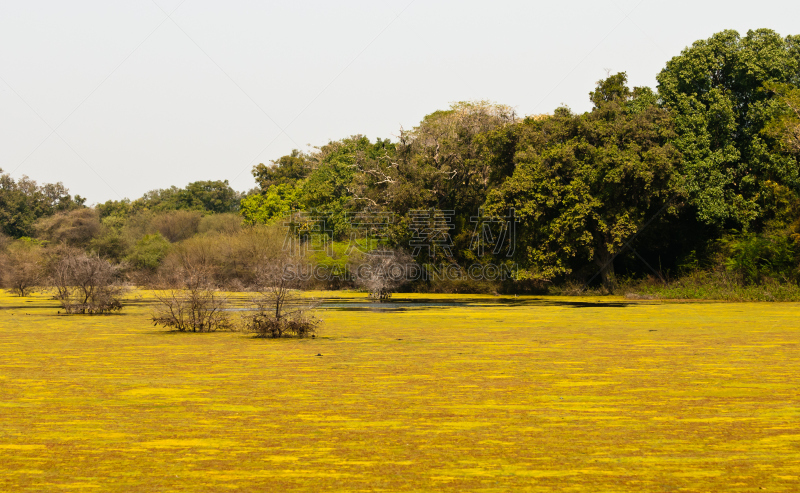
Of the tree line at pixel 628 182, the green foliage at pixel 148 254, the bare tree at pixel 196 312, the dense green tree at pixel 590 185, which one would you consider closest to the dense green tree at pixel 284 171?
the green foliage at pixel 148 254

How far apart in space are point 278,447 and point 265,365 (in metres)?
6.00

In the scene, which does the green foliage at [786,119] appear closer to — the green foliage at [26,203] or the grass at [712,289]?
the grass at [712,289]

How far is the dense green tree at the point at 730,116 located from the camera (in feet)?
121

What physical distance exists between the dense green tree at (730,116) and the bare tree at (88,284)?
2760 centimetres

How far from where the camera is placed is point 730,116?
1474 inches

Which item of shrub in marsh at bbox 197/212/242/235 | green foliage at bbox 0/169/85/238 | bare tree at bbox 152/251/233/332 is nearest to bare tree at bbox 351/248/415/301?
bare tree at bbox 152/251/233/332

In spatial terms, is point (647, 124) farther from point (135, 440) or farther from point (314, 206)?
point (135, 440)

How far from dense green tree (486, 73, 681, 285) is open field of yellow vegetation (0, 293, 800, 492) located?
21169 mm

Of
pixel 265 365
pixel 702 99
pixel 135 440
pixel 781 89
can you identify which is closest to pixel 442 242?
pixel 702 99

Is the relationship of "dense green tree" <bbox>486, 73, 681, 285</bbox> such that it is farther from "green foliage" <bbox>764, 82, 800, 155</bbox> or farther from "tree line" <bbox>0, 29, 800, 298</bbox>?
"green foliage" <bbox>764, 82, 800, 155</bbox>

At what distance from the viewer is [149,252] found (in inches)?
2400

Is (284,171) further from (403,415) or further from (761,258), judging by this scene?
(403,415)

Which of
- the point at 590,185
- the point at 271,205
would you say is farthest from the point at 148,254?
the point at 590,185

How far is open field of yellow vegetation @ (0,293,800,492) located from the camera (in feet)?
20.0
